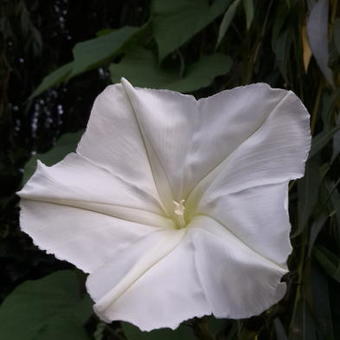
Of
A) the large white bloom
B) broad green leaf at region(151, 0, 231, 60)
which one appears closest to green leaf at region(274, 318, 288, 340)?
the large white bloom

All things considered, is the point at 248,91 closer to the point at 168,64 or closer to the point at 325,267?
the point at 325,267

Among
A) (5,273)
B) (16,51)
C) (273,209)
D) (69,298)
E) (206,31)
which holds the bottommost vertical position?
(5,273)

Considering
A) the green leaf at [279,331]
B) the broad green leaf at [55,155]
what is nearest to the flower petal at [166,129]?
the green leaf at [279,331]

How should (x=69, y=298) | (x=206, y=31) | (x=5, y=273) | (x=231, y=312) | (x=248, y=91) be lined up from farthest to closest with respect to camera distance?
(x=5, y=273) < (x=206, y=31) < (x=69, y=298) < (x=248, y=91) < (x=231, y=312)

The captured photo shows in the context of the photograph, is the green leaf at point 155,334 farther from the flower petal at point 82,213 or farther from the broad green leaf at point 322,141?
the broad green leaf at point 322,141

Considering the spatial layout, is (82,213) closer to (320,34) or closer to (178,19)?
(320,34)

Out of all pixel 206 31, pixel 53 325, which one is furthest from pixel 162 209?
pixel 206 31

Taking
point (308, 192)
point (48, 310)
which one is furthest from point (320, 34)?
point (48, 310)
